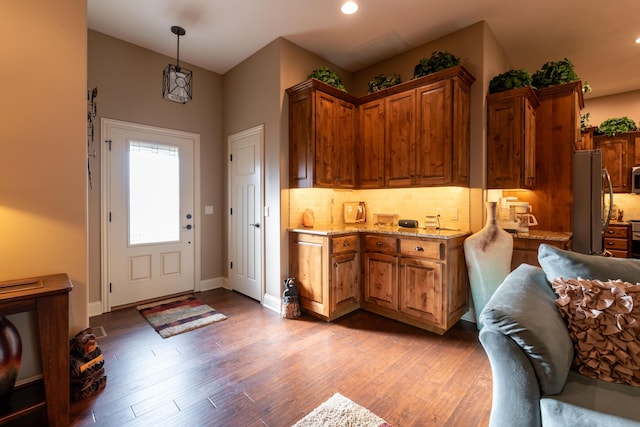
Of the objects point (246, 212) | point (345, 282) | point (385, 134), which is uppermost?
point (385, 134)

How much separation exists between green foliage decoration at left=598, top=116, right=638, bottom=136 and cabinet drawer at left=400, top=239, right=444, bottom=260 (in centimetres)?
456

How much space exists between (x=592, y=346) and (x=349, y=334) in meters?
1.95

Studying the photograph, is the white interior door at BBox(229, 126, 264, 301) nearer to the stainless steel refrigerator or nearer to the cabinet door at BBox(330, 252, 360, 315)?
the cabinet door at BBox(330, 252, 360, 315)

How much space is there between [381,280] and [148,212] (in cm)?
304

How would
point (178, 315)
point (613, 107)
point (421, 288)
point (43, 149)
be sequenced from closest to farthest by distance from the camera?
point (43, 149) → point (421, 288) → point (178, 315) → point (613, 107)

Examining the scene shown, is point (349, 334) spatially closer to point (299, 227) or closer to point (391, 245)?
point (391, 245)

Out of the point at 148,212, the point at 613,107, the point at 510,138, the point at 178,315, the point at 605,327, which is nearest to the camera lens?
the point at 605,327

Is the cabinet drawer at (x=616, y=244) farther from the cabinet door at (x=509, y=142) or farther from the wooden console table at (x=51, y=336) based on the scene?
the wooden console table at (x=51, y=336)

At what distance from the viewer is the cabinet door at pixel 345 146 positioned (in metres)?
3.66

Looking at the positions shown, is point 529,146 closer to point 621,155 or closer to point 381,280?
point 381,280

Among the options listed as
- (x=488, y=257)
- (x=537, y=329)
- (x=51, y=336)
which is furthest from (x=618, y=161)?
(x=51, y=336)

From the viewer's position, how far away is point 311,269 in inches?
131

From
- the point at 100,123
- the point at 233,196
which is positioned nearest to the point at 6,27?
the point at 100,123

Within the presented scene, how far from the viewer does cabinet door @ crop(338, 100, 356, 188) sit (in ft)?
12.0
